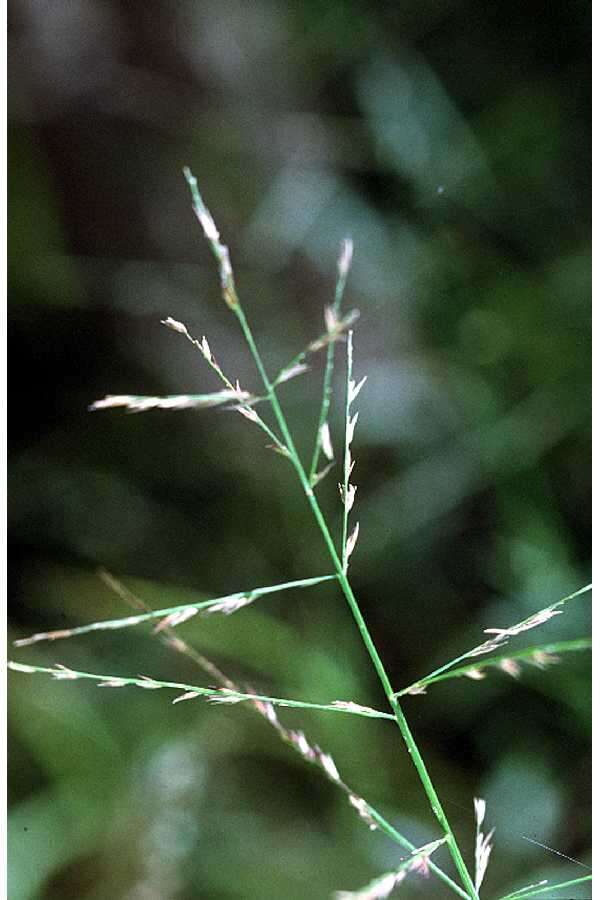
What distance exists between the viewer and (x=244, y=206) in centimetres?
117

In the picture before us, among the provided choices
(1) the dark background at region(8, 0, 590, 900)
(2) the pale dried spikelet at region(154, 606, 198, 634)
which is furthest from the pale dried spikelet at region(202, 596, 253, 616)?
(1) the dark background at region(8, 0, 590, 900)

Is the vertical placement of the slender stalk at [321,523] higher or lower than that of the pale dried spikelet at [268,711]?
higher

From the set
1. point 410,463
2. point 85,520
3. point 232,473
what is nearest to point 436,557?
point 410,463

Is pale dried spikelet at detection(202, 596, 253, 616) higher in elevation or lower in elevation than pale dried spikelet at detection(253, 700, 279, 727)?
higher

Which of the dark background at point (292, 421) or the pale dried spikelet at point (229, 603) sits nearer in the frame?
the pale dried spikelet at point (229, 603)

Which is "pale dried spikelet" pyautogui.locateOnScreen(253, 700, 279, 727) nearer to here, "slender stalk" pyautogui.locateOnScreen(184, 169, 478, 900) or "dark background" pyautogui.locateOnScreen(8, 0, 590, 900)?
"slender stalk" pyautogui.locateOnScreen(184, 169, 478, 900)

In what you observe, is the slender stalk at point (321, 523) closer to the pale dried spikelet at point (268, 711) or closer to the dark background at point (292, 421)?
the pale dried spikelet at point (268, 711)

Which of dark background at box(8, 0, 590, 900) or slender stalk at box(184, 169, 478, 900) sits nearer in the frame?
slender stalk at box(184, 169, 478, 900)

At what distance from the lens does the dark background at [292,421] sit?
909 mm

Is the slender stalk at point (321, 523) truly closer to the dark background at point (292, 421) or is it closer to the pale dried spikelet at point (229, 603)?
the pale dried spikelet at point (229, 603)

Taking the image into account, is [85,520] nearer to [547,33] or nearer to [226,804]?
[226,804]

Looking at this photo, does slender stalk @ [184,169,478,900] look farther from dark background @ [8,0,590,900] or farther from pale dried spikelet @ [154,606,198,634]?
dark background @ [8,0,590,900]

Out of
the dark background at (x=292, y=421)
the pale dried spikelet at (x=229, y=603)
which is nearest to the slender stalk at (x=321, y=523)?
the pale dried spikelet at (x=229, y=603)

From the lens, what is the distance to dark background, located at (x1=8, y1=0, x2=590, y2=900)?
35.8 inches
